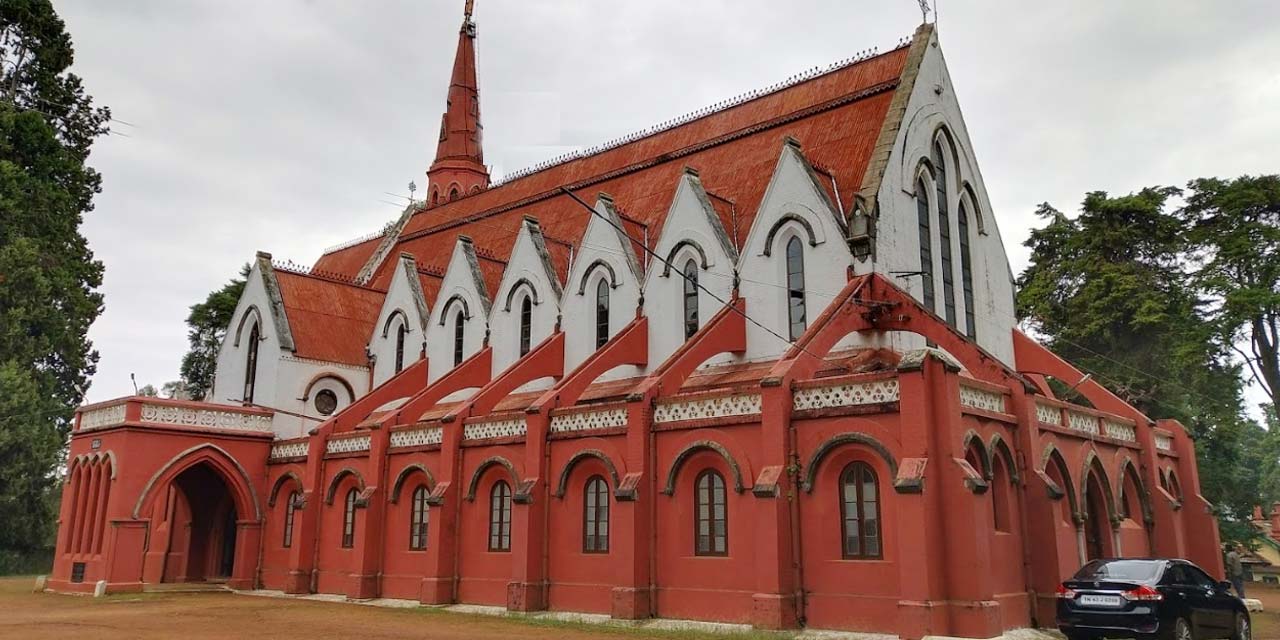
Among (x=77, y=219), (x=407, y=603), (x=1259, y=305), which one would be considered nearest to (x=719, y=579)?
(x=407, y=603)

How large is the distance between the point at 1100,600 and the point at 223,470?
77.1ft

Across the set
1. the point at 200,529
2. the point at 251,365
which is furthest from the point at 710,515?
the point at 251,365

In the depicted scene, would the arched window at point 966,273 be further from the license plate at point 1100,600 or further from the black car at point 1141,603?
the license plate at point 1100,600

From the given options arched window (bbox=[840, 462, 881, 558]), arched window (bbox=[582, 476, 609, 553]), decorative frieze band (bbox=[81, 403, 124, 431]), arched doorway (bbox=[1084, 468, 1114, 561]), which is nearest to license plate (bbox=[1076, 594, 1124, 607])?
arched window (bbox=[840, 462, 881, 558])

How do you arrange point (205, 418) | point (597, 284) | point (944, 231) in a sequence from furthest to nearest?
point (205, 418), point (597, 284), point (944, 231)

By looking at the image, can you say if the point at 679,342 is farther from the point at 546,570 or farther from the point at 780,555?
the point at 780,555

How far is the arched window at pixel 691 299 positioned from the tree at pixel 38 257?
85.0 feet

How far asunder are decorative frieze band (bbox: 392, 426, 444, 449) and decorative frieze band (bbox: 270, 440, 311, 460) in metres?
3.78

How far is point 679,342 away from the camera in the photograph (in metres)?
23.5

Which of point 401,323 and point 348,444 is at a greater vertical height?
point 401,323

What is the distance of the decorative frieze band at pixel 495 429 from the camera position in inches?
834

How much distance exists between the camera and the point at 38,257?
36094 millimetres

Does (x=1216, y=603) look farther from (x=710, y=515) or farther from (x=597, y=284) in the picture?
(x=597, y=284)

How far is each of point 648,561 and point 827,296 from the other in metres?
7.05
